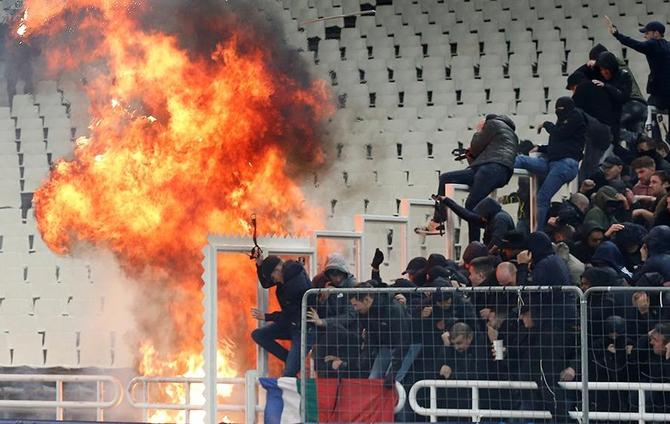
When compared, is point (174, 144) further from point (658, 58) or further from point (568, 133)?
point (658, 58)

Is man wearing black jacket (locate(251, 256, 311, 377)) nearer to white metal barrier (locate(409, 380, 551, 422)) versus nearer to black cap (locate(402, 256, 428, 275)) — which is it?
black cap (locate(402, 256, 428, 275))

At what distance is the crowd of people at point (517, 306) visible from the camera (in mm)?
9461

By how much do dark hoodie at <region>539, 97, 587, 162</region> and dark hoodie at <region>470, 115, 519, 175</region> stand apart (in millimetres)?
364

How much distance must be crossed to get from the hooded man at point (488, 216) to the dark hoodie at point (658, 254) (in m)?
1.85

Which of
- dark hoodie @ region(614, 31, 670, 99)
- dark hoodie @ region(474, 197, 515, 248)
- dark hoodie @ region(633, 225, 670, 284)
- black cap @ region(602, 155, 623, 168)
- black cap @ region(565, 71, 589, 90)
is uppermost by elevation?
dark hoodie @ region(614, 31, 670, 99)

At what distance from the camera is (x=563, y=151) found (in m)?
12.7

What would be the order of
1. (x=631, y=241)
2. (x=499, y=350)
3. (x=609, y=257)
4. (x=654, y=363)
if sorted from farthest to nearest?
(x=631, y=241) → (x=609, y=257) → (x=499, y=350) → (x=654, y=363)

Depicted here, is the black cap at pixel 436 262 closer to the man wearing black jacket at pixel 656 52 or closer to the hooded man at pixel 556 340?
the hooded man at pixel 556 340

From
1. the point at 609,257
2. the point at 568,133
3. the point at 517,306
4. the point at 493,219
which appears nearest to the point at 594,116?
the point at 568,133

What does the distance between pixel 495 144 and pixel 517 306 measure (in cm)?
311

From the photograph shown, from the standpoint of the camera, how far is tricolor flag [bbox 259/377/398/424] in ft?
33.3

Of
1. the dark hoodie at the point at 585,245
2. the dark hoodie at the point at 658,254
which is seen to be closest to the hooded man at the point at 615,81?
the dark hoodie at the point at 585,245

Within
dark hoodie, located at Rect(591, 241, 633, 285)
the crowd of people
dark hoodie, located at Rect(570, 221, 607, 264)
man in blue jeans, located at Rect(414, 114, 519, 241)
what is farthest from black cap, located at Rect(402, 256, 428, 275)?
dark hoodie, located at Rect(591, 241, 633, 285)

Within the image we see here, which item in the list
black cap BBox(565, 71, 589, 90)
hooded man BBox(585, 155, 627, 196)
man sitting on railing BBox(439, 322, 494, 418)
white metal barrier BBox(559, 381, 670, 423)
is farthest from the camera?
black cap BBox(565, 71, 589, 90)
